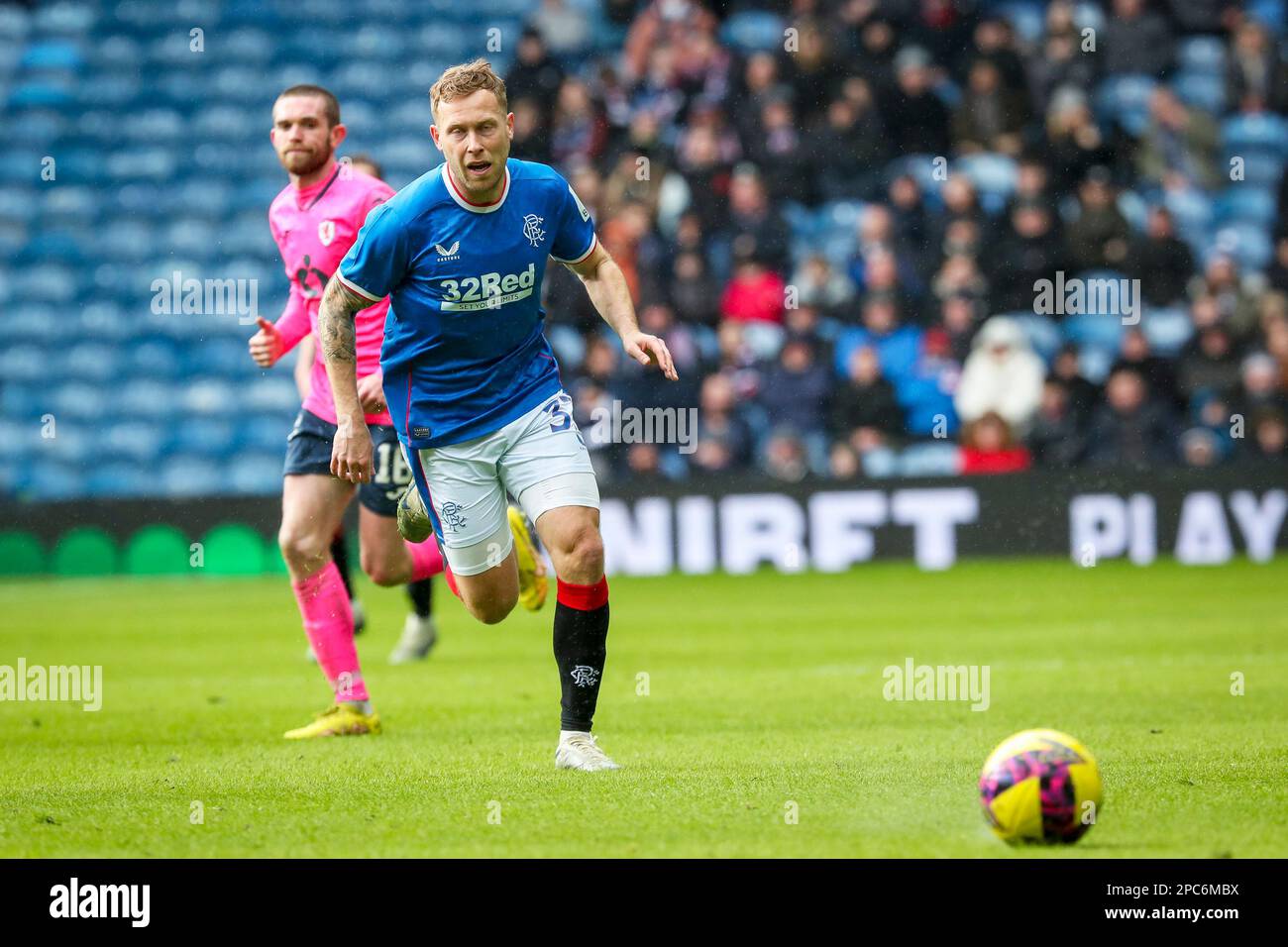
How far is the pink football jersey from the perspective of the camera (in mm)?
8422

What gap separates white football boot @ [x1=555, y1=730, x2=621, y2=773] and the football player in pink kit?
62.1 inches

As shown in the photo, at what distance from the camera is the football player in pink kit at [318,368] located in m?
8.23

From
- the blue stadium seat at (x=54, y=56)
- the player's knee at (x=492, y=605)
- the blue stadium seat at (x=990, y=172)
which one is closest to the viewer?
the player's knee at (x=492, y=605)

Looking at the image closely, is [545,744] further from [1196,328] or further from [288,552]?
[1196,328]

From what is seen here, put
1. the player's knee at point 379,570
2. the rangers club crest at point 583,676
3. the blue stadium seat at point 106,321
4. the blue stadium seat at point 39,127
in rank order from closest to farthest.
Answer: the rangers club crest at point 583,676 < the player's knee at point 379,570 < the blue stadium seat at point 106,321 < the blue stadium seat at point 39,127

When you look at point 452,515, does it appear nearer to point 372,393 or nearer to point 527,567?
point 372,393

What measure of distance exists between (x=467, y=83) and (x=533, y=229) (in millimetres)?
618

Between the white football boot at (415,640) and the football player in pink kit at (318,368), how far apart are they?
294cm

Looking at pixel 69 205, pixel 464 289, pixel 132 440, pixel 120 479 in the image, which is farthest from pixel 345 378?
pixel 69 205

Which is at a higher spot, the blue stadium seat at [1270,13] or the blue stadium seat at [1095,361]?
the blue stadium seat at [1270,13]

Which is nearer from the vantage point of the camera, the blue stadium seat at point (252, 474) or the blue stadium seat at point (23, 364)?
the blue stadium seat at point (252, 474)

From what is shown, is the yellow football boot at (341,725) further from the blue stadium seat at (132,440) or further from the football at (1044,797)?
the blue stadium seat at (132,440)

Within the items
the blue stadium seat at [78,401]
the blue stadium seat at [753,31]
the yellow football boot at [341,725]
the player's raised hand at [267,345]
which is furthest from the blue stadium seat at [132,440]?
the yellow football boot at [341,725]
